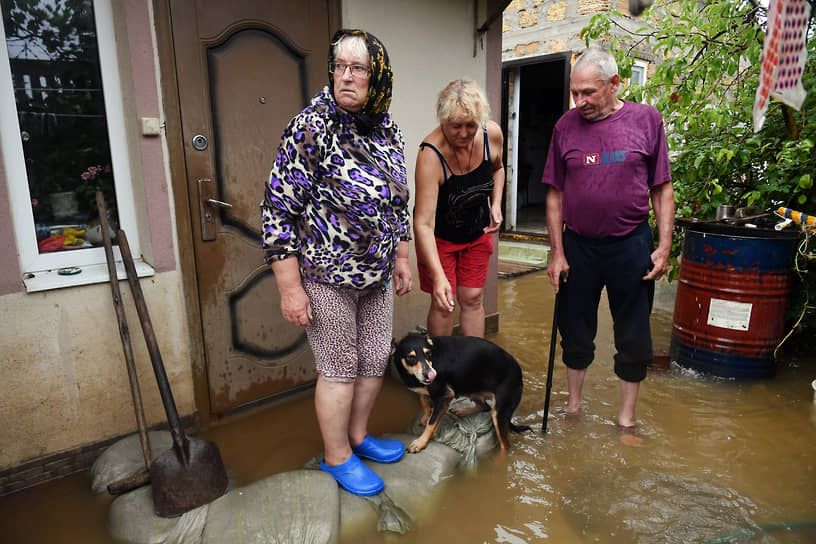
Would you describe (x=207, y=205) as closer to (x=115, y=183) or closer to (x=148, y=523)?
(x=115, y=183)

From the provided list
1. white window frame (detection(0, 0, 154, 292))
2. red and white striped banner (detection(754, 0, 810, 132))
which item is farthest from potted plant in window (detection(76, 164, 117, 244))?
red and white striped banner (detection(754, 0, 810, 132))

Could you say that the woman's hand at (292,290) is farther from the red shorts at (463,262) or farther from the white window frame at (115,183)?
the white window frame at (115,183)

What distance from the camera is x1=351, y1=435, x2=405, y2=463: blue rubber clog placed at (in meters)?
2.42

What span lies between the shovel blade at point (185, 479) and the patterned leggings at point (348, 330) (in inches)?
25.5

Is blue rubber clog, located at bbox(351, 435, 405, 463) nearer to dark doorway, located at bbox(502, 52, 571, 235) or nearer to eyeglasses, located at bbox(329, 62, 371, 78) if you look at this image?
eyeglasses, located at bbox(329, 62, 371, 78)

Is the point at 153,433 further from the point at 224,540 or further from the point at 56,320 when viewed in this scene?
the point at 224,540

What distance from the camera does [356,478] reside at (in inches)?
87.4

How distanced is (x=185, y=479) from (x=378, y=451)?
0.85m

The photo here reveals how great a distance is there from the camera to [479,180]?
2.73m

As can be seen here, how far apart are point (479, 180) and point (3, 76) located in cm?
228

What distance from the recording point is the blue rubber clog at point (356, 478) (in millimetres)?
2203

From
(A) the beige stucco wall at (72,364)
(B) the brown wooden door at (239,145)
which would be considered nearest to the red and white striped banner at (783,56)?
(B) the brown wooden door at (239,145)

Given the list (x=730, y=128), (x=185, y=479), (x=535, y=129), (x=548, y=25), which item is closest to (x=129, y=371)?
(x=185, y=479)

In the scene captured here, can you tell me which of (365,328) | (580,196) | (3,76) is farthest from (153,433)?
(580,196)
